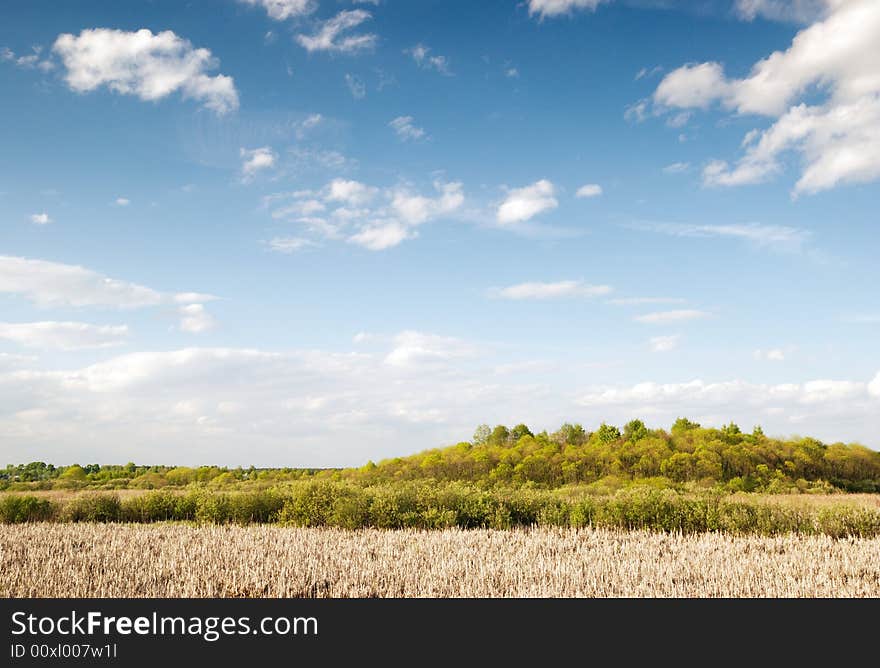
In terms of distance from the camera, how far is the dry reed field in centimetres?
1216

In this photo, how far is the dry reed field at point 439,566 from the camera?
12156 mm

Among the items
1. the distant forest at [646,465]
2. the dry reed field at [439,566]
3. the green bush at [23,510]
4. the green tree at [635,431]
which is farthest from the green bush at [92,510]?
the green tree at [635,431]

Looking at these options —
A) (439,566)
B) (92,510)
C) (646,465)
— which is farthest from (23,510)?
(646,465)

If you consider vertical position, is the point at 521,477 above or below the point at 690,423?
below

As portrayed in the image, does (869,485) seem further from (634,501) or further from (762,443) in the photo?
(634,501)

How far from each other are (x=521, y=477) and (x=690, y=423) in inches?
1167

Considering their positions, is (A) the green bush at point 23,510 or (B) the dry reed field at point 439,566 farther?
(A) the green bush at point 23,510

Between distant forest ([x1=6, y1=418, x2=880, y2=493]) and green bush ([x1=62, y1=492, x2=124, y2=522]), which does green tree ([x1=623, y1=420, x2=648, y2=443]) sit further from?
green bush ([x1=62, y1=492, x2=124, y2=522])

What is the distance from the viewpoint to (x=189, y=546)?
1838 cm

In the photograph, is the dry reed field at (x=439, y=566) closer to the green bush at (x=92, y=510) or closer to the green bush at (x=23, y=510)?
the green bush at (x=92, y=510)

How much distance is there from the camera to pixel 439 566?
14.1 m

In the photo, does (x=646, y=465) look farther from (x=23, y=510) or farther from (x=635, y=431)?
(x=23, y=510)

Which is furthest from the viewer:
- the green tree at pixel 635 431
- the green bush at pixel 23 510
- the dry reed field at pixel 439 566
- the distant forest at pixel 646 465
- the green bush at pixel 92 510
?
the green tree at pixel 635 431
